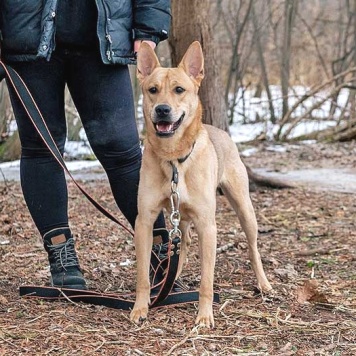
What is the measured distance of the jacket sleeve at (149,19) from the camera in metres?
3.99

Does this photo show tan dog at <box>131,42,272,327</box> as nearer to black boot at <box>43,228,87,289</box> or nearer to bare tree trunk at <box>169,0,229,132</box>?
black boot at <box>43,228,87,289</box>

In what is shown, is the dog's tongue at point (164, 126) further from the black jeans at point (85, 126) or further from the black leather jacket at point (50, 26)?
the black leather jacket at point (50, 26)

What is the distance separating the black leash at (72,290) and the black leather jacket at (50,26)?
0.50 ft

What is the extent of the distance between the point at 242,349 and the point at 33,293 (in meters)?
1.31

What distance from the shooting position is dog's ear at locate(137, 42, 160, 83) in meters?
3.96

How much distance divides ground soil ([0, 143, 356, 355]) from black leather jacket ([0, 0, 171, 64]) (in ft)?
4.43

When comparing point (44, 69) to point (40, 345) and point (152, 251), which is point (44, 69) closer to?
point (152, 251)

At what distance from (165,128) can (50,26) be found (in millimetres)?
780

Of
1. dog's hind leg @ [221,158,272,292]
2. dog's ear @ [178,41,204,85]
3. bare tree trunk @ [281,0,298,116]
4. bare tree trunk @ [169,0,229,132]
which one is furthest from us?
bare tree trunk @ [281,0,298,116]

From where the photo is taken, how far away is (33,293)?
4082 millimetres

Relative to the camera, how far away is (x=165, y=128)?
3.78 metres

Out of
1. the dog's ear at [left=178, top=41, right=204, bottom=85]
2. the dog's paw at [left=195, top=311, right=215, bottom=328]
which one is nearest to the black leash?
the dog's paw at [left=195, top=311, right=215, bottom=328]

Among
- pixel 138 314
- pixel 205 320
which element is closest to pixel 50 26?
pixel 138 314

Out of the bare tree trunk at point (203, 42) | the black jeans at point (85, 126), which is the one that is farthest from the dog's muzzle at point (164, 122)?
the bare tree trunk at point (203, 42)
